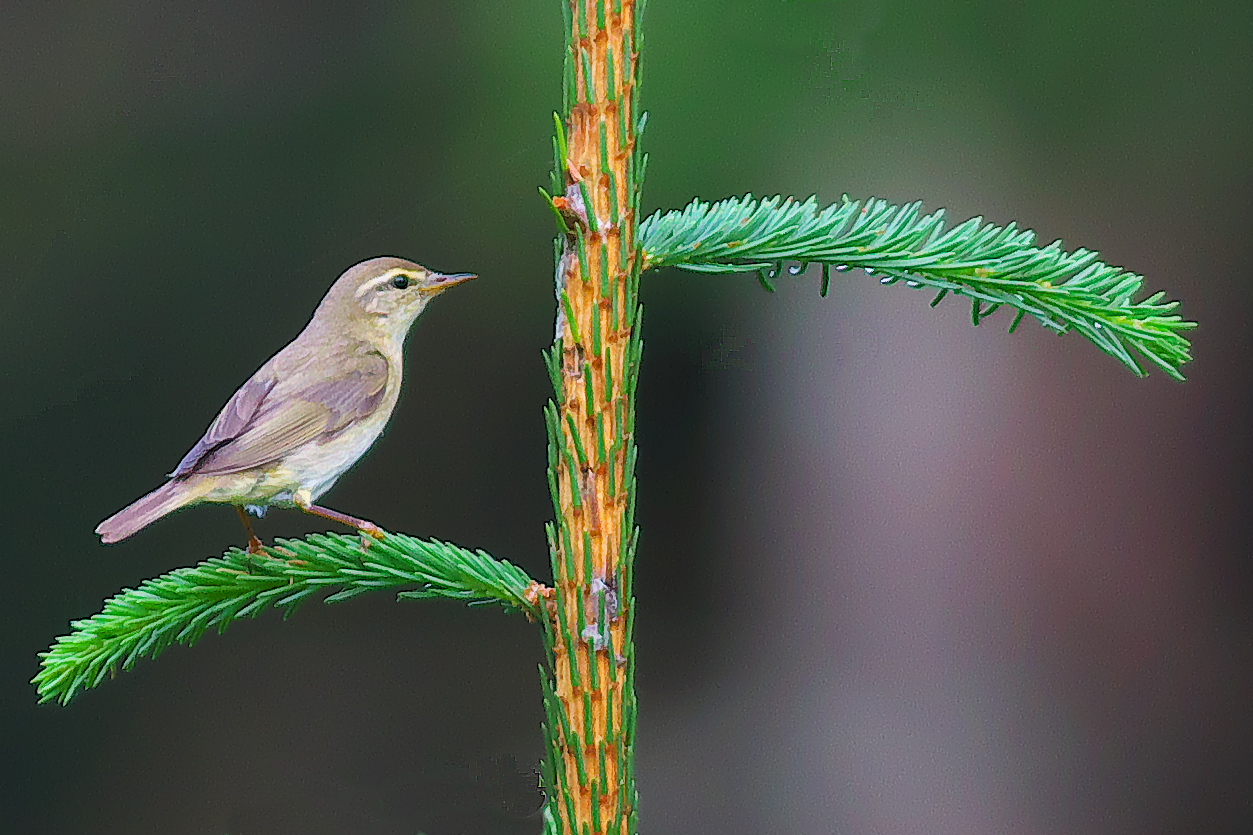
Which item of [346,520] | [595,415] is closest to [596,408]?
[595,415]

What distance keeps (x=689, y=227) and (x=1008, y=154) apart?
0.84 meters

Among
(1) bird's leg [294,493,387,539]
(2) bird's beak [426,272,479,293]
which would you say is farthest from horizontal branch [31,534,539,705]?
Result: (2) bird's beak [426,272,479,293]

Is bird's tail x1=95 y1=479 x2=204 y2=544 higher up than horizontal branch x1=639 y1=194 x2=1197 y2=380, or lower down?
lower down

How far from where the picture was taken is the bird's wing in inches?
26.5

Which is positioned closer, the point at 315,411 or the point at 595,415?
the point at 595,415

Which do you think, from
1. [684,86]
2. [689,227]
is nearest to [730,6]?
[684,86]

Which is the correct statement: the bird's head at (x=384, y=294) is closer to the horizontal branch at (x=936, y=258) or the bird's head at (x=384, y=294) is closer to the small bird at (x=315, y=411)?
the small bird at (x=315, y=411)

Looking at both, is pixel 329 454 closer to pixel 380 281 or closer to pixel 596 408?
pixel 380 281

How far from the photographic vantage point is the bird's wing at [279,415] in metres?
0.67

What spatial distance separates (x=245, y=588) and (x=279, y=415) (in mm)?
101

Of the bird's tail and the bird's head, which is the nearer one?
the bird's tail

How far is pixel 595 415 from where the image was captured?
554mm

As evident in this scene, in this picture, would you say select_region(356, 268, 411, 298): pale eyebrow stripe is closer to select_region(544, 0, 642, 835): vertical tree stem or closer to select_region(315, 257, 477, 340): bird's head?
select_region(315, 257, 477, 340): bird's head

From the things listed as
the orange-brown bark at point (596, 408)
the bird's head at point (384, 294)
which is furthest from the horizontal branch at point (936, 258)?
the bird's head at point (384, 294)
